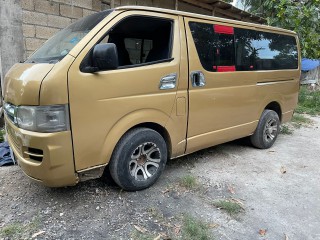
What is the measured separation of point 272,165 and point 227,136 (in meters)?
0.89

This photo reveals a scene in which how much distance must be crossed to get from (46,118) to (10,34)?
3.44m

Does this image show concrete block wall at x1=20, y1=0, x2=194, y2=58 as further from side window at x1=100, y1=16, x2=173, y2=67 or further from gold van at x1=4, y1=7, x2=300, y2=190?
side window at x1=100, y1=16, x2=173, y2=67

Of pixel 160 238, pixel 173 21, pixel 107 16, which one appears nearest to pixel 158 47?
pixel 173 21

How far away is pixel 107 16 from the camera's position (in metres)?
2.99

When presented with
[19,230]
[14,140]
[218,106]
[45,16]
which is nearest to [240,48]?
[218,106]

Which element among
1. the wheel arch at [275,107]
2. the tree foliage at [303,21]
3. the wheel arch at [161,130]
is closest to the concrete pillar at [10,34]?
the wheel arch at [161,130]

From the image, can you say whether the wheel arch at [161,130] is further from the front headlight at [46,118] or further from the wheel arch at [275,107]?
the wheel arch at [275,107]

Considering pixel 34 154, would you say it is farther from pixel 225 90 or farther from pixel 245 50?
pixel 245 50

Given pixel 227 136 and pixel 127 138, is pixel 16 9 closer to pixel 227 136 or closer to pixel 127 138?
pixel 127 138

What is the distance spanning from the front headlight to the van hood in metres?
0.08

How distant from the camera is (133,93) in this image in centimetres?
308

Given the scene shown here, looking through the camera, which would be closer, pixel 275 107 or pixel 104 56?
pixel 104 56

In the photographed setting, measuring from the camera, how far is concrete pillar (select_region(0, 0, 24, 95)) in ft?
16.5

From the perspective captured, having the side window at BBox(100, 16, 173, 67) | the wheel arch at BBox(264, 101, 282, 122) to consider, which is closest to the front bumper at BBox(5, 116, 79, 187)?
the side window at BBox(100, 16, 173, 67)
